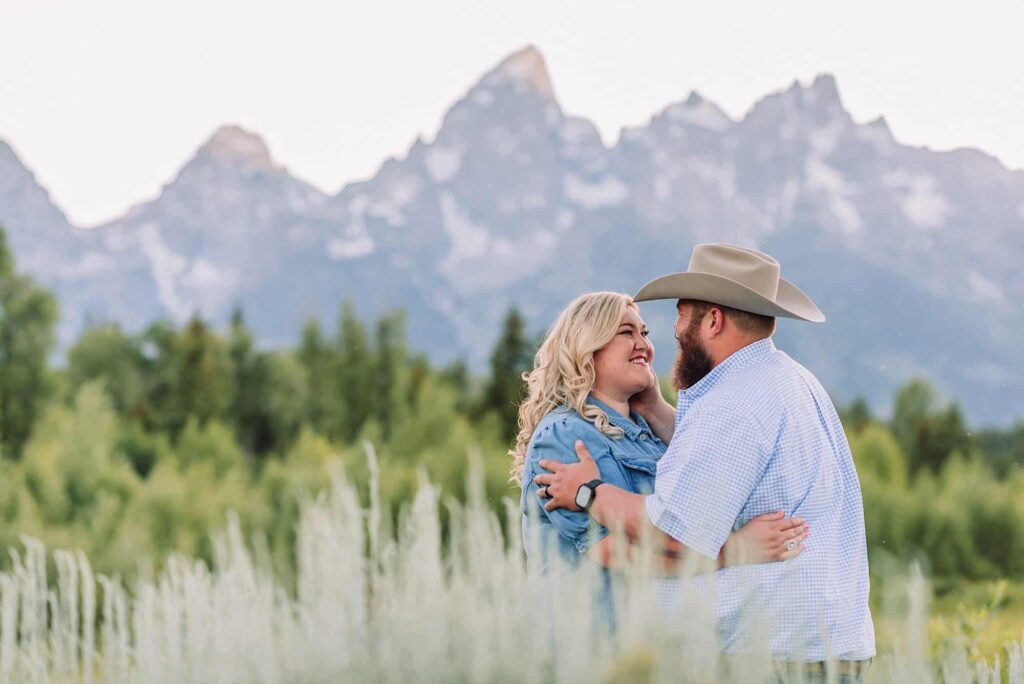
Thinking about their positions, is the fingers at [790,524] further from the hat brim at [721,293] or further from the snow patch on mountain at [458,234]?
the snow patch on mountain at [458,234]

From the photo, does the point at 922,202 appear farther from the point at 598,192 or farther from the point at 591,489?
the point at 591,489

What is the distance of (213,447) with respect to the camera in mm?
16000

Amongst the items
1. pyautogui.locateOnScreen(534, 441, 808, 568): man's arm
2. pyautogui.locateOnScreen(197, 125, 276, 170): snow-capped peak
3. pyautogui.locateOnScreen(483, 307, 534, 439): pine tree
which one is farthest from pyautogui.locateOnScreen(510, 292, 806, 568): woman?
pyautogui.locateOnScreen(197, 125, 276, 170): snow-capped peak

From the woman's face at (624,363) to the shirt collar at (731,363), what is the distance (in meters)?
0.31

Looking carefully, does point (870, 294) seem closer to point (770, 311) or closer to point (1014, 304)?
point (1014, 304)

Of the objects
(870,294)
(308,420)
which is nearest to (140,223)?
(870,294)

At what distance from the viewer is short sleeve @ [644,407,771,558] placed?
103 inches

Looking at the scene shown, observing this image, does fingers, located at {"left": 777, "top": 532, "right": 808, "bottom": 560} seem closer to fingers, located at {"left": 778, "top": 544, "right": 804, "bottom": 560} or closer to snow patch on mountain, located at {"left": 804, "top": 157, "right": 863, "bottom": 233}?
fingers, located at {"left": 778, "top": 544, "right": 804, "bottom": 560}

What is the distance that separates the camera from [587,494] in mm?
2795

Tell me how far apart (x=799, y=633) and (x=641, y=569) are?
0.71 metres

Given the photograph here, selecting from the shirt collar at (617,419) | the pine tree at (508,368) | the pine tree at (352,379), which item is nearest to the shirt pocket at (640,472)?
the shirt collar at (617,419)

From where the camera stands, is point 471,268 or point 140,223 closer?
point 471,268

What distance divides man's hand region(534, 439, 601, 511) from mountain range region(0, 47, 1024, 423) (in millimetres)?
53293

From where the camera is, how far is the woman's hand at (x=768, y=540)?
267 centimetres
